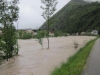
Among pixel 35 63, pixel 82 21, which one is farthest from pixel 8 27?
pixel 82 21

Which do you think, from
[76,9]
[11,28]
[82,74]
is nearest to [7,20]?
[11,28]

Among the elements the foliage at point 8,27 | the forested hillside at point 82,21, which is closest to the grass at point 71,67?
the foliage at point 8,27

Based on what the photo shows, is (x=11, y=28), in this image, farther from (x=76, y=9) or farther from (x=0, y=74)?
(x=76, y=9)

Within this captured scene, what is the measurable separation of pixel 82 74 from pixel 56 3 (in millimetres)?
21603

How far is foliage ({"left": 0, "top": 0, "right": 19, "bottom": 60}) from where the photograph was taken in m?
17.0

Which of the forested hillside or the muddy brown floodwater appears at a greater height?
the forested hillside

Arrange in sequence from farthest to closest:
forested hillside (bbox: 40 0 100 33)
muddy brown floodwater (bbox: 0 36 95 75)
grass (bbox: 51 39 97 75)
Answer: forested hillside (bbox: 40 0 100 33), muddy brown floodwater (bbox: 0 36 95 75), grass (bbox: 51 39 97 75)

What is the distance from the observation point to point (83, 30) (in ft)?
498

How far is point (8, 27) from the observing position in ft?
59.9

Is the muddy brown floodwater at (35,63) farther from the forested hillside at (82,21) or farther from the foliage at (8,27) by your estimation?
the forested hillside at (82,21)

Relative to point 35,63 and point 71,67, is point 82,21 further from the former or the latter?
point 71,67

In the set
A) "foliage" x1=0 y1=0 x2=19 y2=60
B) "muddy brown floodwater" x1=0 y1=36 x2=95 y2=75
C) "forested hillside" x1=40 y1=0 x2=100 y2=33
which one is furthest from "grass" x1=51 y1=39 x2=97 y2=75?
"forested hillside" x1=40 y1=0 x2=100 y2=33

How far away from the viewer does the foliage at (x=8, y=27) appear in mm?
17000

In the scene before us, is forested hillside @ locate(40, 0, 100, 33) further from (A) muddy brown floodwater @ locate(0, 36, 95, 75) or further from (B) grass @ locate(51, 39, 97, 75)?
(B) grass @ locate(51, 39, 97, 75)
